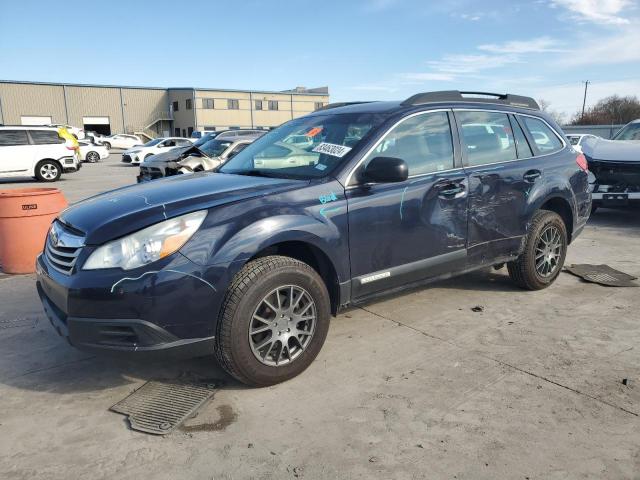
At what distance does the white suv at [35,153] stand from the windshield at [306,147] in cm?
1472

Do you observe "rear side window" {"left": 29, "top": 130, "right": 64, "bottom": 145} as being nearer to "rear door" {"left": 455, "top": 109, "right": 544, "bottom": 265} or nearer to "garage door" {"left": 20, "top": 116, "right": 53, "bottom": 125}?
"rear door" {"left": 455, "top": 109, "right": 544, "bottom": 265}

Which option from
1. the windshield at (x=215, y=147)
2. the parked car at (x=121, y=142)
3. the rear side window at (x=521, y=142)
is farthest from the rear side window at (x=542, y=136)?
the parked car at (x=121, y=142)

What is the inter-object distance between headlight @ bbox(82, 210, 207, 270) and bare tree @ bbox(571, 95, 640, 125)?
58493mm

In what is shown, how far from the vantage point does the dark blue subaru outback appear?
9.15 ft

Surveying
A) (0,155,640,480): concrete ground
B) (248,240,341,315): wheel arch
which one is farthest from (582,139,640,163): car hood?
(248,240,341,315): wheel arch

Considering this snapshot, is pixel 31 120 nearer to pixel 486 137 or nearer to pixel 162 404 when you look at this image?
pixel 486 137

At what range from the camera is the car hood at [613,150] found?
27.1 ft

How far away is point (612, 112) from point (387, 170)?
6454 centimetres

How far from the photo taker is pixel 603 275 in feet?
18.2

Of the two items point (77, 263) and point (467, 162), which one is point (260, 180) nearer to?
point (77, 263)

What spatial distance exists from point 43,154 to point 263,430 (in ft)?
55.1

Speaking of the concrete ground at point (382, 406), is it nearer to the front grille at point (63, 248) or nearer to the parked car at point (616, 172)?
the front grille at point (63, 248)

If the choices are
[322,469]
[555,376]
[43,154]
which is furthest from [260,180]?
[43,154]

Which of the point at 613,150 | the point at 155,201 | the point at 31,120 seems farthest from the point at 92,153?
the point at 31,120
